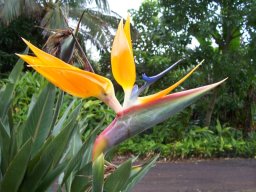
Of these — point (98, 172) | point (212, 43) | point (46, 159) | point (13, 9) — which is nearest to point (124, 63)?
point (98, 172)

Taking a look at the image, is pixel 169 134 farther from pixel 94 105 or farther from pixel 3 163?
pixel 3 163

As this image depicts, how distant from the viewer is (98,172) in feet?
2.72

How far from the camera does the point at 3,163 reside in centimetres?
119

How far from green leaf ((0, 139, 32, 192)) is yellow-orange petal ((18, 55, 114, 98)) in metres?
0.21

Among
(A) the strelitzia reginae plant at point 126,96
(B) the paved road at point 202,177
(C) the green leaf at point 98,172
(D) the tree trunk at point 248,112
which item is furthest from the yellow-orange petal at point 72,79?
(D) the tree trunk at point 248,112

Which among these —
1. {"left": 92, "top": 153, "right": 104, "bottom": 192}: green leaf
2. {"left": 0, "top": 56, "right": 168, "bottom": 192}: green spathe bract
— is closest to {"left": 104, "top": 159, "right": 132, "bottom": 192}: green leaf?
{"left": 0, "top": 56, "right": 168, "bottom": 192}: green spathe bract

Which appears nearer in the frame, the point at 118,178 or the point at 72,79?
the point at 72,79

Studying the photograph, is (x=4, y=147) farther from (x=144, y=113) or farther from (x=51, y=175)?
(x=144, y=113)

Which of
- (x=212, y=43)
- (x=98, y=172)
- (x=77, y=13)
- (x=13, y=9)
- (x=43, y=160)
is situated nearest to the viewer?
(x=98, y=172)

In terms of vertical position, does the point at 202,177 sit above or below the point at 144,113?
below

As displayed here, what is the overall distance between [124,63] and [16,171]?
15.1 inches

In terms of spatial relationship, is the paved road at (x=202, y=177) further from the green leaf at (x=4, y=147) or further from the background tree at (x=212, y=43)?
the green leaf at (x=4, y=147)

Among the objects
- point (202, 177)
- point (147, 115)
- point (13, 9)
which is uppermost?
point (13, 9)

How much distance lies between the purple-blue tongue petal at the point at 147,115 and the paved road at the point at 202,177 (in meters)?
3.33
